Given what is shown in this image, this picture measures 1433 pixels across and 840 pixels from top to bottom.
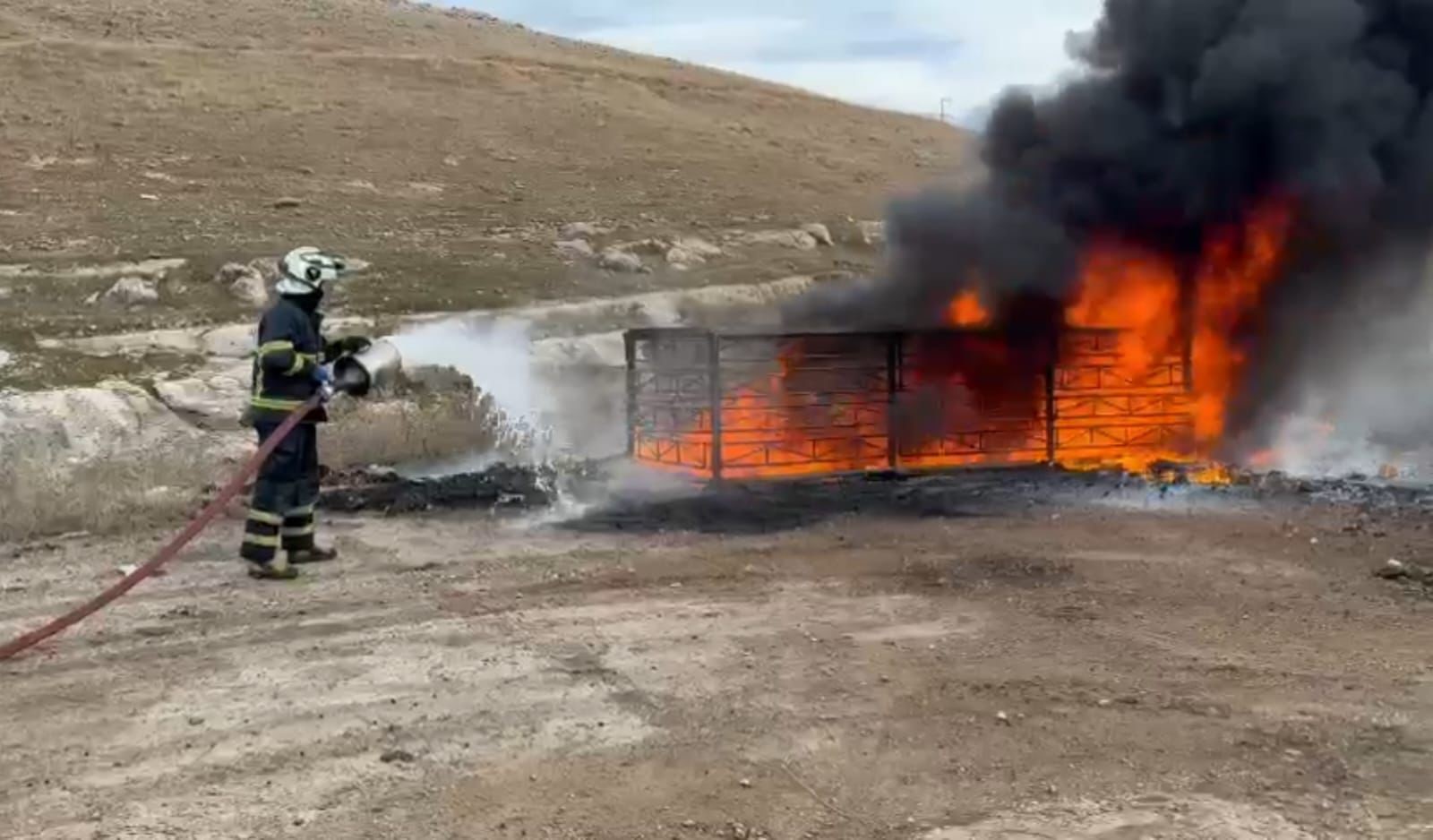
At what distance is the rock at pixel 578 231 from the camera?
26672mm

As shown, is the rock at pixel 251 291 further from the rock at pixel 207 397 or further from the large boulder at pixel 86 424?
the large boulder at pixel 86 424

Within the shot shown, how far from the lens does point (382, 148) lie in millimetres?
31969

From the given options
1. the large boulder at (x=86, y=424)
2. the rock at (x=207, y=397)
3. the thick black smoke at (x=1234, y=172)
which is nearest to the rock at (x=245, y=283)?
the rock at (x=207, y=397)

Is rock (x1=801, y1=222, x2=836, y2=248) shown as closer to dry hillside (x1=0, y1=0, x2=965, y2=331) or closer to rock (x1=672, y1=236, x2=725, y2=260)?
dry hillside (x1=0, y1=0, x2=965, y2=331)

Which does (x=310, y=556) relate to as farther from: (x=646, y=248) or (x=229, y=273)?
(x=646, y=248)

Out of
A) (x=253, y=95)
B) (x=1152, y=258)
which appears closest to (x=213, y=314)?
(x=1152, y=258)

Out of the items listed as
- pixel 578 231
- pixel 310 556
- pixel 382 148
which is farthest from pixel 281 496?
pixel 382 148

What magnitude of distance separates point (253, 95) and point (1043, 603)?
3175 centimetres

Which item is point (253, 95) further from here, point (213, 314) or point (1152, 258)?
point (1152, 258)

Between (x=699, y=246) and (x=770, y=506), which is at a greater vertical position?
(x=699, y=246)

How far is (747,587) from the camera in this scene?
307 inches

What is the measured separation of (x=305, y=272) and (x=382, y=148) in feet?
81.2

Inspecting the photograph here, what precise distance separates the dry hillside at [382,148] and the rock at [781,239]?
2.45 ft

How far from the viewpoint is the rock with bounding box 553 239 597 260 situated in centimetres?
2544
